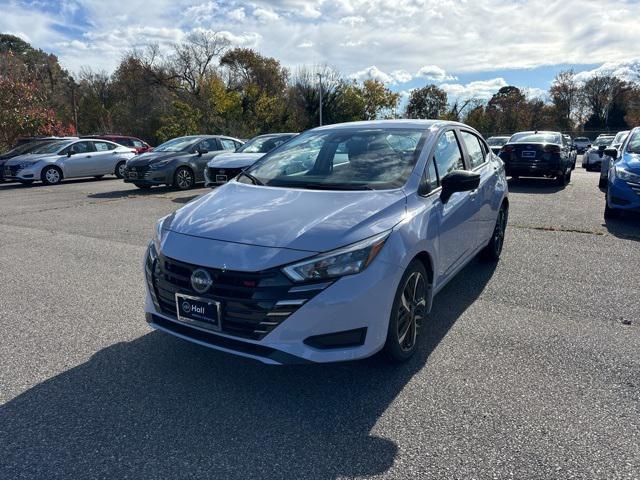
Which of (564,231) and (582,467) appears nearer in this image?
(582,467)

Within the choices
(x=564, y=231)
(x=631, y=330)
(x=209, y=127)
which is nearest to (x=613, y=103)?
(x=209, y=127)

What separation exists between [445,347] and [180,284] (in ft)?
6.50

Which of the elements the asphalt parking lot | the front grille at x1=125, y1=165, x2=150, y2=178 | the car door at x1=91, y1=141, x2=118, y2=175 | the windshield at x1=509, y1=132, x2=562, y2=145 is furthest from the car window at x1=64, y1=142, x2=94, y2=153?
the windshield at x1=509, y1=132, x2=562, y2=145

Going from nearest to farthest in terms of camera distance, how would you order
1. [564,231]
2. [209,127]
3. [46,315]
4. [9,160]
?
[46,315]
[564,231]
[9,160]
[209,127]

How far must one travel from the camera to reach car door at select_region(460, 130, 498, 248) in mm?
4543

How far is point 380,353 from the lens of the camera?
3143 millimetres

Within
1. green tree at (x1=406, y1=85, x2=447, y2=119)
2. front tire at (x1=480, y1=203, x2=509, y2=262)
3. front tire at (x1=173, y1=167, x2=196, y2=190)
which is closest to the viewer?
front tire at (x1=480, y1=203, x2=509, y2=262)

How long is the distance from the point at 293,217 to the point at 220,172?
25.5ft

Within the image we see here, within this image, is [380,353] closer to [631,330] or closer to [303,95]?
[631,330]

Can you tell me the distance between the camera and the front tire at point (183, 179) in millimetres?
12834

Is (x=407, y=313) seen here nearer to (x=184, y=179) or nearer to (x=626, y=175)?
(x=626, y=175)

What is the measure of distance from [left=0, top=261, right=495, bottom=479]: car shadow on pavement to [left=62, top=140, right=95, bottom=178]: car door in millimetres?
14626

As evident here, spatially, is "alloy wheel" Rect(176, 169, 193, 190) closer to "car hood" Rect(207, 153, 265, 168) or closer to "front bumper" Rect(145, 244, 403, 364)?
"car hood" Rect(207, 153, 265, 168)

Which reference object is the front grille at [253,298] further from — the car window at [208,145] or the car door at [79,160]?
the car door at [79,160]
